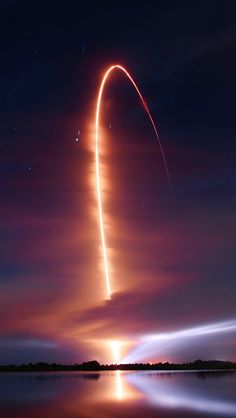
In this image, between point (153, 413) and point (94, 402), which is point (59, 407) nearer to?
point (94, 402)

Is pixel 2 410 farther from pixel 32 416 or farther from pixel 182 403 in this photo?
pixel 182 403

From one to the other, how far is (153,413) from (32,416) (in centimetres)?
1050

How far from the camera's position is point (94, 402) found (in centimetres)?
5759

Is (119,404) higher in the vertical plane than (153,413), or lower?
higher

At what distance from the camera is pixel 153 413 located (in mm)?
45094

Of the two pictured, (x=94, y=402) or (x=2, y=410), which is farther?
(x=94, y=402)

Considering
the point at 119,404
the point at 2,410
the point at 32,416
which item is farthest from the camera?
the point at 119,404

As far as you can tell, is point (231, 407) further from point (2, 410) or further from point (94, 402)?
point (2, 410)

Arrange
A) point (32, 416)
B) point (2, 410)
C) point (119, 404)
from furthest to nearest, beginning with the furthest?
1. point (119, 404)
2. point (2, 410)
3. point (32, 416)

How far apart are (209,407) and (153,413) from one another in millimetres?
8583

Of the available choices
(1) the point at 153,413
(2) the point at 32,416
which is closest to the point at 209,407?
(1) the point at 153,413

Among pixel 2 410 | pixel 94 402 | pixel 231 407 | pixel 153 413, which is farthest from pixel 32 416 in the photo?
pixel 231 407

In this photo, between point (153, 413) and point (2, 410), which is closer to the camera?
point (153, 413)

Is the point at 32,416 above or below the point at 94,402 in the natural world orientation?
below
